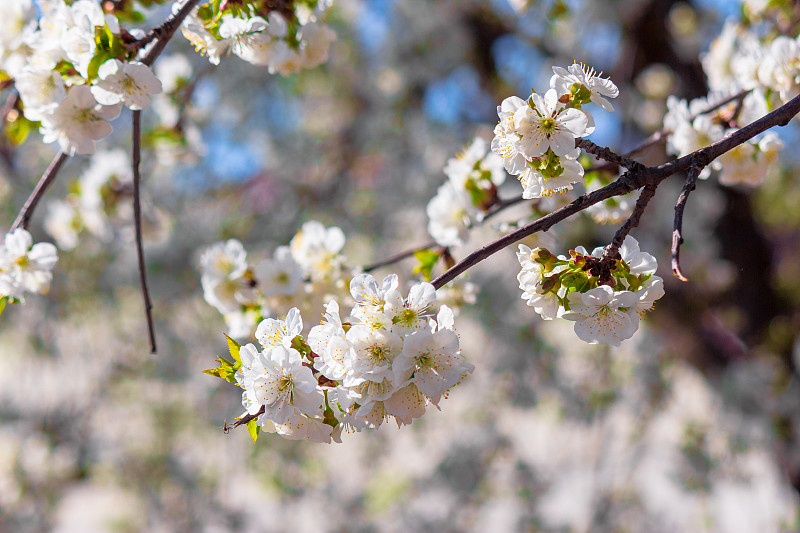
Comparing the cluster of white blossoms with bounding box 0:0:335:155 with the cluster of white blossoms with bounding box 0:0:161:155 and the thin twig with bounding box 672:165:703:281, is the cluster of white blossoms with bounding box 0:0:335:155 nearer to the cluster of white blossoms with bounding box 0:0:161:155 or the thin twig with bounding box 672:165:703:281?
the cluster of white blossoms with bounding box 0:0:161:155

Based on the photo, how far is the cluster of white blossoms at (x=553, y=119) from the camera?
614 mm

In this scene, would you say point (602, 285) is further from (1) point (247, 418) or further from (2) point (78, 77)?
(2) point (78, 77)

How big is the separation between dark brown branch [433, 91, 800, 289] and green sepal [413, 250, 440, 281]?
397 millimetres

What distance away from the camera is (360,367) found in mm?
563

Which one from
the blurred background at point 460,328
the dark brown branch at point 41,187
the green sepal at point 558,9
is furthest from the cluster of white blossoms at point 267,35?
the blurred background at point 460,328

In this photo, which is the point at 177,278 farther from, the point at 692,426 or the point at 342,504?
the point at 692,426

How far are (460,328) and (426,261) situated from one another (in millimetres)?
2782

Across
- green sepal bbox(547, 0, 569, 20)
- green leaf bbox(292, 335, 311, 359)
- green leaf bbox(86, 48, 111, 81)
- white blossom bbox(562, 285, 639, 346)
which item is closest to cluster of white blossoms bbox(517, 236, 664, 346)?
white blossom bbox(562, 285, 639, 346)

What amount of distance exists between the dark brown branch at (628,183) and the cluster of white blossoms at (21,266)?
665 mm

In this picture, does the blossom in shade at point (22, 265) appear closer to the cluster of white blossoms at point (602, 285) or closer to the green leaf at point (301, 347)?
the green leaf at point (301, 347)

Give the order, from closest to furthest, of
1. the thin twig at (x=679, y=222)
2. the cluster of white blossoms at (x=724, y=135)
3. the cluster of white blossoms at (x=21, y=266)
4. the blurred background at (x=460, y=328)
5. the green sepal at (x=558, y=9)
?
the thin twig at (x=679, y=222)
the cluster of white blossoms at (x=21, y=266)
the cluster of white blossoms at (x=724, y=135)
the green sepal at (x=558, y=9)
the blurred background at (x=460, y=328)

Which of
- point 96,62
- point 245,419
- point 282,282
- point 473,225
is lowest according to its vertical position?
point 282,282

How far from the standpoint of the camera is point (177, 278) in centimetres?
296

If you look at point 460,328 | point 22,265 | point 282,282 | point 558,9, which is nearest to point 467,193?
point 282,282
